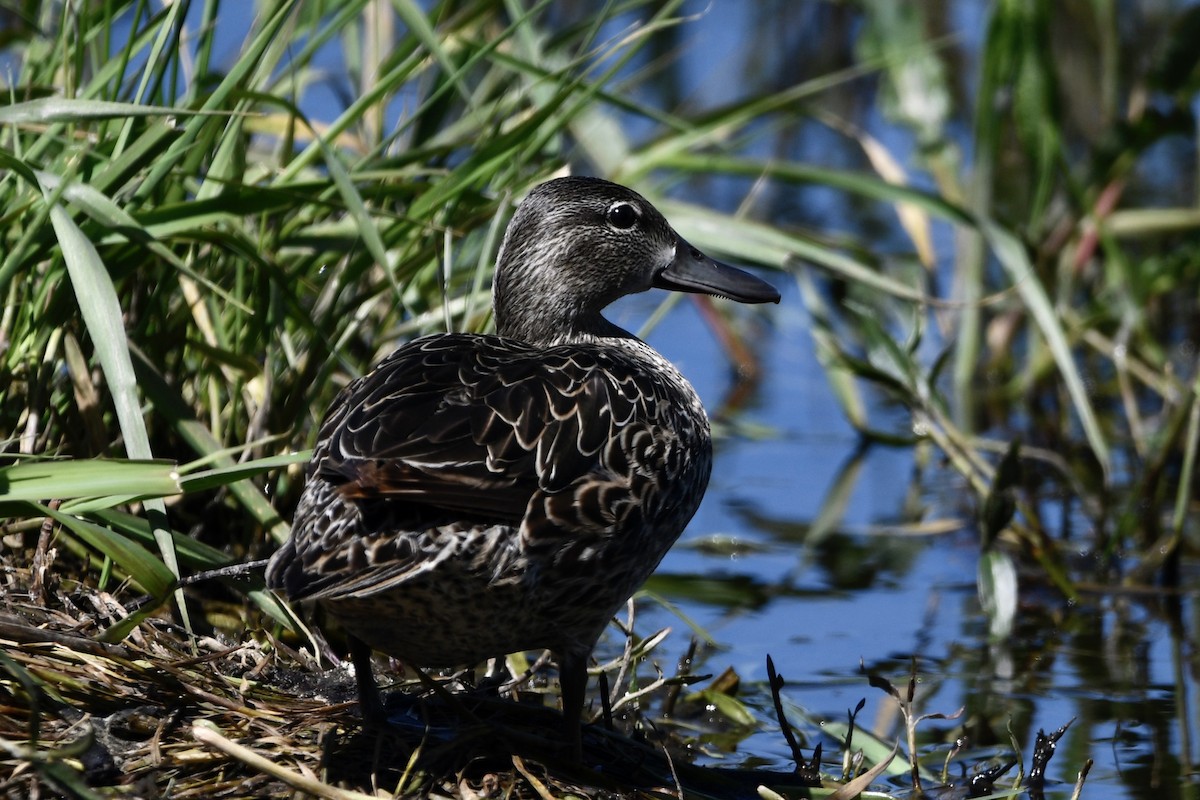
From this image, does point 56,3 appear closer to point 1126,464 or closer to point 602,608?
point 602,608

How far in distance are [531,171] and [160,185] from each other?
119cm

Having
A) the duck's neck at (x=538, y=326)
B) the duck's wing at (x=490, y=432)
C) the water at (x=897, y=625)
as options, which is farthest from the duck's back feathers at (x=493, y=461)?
the water at (x=897, y=625)

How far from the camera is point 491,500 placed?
3.08 m

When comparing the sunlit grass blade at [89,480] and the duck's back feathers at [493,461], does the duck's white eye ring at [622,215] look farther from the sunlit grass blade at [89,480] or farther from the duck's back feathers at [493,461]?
the sunlit grass blade at [89,480]

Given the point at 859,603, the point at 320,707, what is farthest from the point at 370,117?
the point at 320,707

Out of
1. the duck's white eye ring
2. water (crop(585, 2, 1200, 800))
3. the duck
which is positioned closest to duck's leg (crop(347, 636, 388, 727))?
the duck

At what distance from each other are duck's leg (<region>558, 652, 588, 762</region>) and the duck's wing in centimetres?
36

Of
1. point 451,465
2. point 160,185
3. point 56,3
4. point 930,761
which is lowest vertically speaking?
point 930,761

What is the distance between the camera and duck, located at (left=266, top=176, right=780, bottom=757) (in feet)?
9.93

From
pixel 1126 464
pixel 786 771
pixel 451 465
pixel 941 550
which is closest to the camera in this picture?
pixel 451 465

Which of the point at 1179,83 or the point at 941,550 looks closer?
the point at 941,550

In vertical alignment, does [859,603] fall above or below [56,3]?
below

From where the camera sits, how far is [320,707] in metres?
3.39

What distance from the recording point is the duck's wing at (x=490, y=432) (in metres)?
3.04
